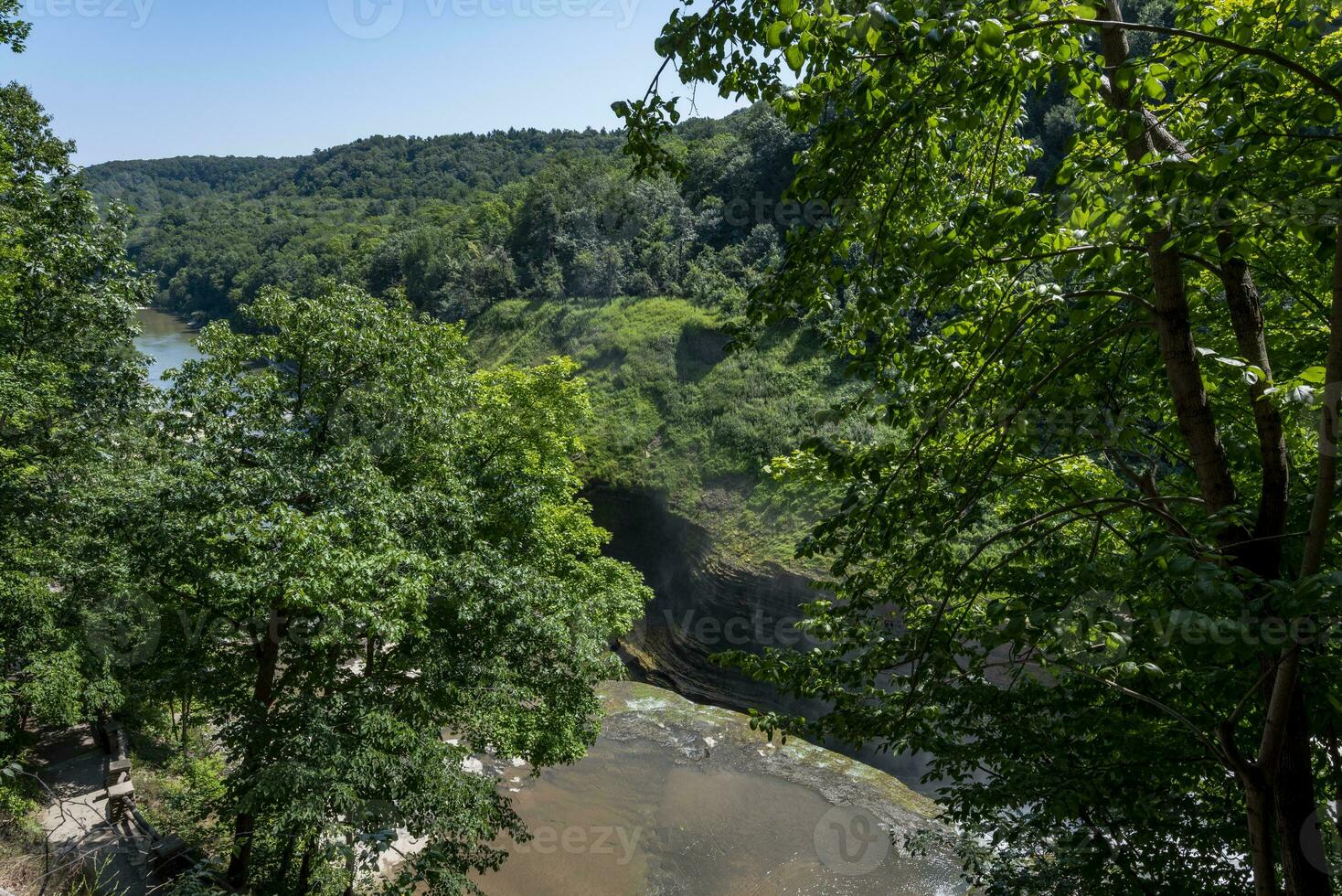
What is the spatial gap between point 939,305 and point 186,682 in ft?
33.6

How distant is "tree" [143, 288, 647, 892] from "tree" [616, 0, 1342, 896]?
580 centimetres

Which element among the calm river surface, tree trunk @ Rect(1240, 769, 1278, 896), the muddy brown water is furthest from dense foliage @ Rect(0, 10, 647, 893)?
the calm river surface

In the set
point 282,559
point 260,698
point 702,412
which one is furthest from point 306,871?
point 702,412

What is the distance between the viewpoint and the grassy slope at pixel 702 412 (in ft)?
78.8

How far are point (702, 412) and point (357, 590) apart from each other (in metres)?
20.8

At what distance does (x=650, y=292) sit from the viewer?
36.3 m

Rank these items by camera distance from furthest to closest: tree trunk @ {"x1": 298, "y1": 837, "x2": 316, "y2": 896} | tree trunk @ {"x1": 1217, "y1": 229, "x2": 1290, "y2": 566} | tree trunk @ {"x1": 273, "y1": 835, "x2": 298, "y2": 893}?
tree trunk @ {"x1": 273, "y1": 835, "x2": 298, "y2": 893}, tree trunk @ {"x1": 298, "y1": 837, "x2": 316, "y2": 896}, tree trunk @ {"x1": 1217, "y1": 229, "x2": 1290, "y2": 566}

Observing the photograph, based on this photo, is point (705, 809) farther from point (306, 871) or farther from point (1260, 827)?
point (1260, 827)

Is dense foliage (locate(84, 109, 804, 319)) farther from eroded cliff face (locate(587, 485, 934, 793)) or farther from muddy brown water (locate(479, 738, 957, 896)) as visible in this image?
muddy brown water (locate(479, 738, 957, 896))

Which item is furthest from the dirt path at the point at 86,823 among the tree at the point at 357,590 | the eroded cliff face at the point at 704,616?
the eroded cliff face at the point at 704,616

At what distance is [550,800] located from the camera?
53.4 feet

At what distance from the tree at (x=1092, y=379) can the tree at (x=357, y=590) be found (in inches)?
228

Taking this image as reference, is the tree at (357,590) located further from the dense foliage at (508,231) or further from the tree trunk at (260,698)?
the dense foliage at (508,231)

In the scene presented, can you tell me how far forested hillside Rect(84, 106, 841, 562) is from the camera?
86.0ft
